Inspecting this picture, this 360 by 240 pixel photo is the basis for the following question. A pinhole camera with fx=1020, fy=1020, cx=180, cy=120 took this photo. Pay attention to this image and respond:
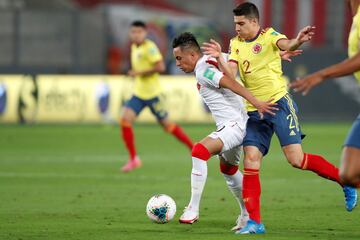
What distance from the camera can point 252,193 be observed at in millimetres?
9898

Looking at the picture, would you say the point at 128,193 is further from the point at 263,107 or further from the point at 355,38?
the point at 355,38

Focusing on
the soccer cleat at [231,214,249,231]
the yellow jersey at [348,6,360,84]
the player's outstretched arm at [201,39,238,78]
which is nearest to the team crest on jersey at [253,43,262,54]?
the player's outstretched arm at [201,39,238,78]

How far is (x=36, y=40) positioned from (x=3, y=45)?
1120 millimetres

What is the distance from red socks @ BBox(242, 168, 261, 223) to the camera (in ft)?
32.3

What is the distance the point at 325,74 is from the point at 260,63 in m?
2.56

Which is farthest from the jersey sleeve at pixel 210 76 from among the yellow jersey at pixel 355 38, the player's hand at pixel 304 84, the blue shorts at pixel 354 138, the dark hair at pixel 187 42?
the player's hand at pixel 304 84

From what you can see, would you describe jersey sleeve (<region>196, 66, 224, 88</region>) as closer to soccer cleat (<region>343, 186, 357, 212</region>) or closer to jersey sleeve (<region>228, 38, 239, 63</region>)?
jersey sleeve (<region>228, 38, 239, 63</region>)

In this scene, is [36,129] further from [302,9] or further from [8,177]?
[302,9]

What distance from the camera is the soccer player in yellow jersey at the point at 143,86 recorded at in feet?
56.6

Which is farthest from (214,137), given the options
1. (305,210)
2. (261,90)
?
(305,210)

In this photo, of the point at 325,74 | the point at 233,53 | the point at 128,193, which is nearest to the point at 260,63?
the point at 233,53

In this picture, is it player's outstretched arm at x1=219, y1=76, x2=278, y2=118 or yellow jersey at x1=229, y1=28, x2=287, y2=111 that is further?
yellow jersey at x1=229, y1=28, x2=287, y2=111

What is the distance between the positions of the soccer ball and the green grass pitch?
104 millimetres

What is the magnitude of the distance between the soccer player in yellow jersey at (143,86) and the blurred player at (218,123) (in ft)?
21.9
